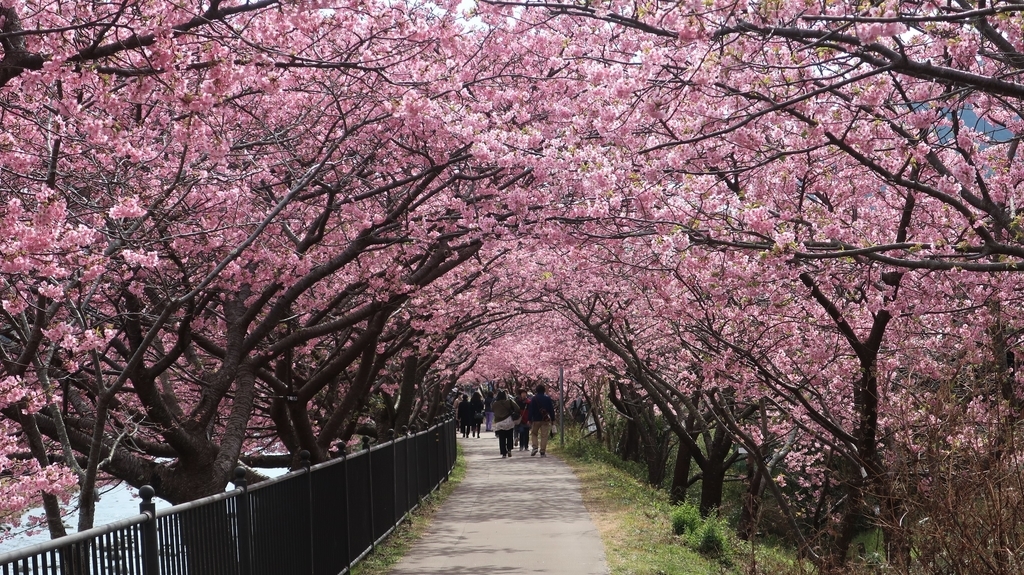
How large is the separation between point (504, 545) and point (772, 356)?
4227 millimetres

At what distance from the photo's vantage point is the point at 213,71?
5.46m

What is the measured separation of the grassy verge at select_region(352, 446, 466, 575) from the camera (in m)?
10.9

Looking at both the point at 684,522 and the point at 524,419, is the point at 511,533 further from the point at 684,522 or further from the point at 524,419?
the point at 524,419

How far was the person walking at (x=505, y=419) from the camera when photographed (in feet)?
95.2

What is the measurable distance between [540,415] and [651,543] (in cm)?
1661

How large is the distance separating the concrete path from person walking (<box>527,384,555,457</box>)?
5.22 metres

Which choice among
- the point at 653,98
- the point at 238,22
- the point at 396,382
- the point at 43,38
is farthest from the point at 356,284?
the point at 396,382

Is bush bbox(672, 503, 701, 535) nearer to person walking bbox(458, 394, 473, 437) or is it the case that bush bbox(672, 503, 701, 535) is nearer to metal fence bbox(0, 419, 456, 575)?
metal fence bbox(0, 419, 456, 575)

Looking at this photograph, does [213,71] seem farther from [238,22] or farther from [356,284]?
[356,284]

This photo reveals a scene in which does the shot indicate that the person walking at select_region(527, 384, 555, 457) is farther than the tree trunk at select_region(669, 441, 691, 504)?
Yes

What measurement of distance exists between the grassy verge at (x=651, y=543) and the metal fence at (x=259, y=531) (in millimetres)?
2640

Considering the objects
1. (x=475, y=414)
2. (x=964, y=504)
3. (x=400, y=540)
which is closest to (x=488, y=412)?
Answer: (x=475, y=414)

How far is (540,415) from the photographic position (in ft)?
94.9

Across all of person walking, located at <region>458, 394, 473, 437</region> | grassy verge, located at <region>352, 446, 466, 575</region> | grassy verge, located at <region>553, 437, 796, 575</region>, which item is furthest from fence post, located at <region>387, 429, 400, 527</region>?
person walking, located at <region>458, 394, 473, 437</region>
